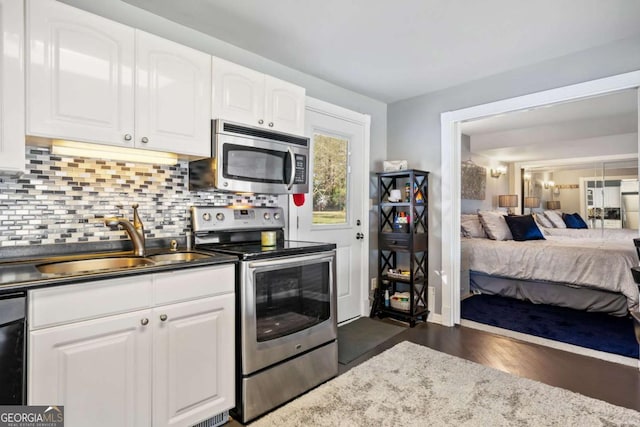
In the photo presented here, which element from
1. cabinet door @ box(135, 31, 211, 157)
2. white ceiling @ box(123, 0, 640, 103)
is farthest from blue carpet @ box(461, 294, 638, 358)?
cabinet door @ box(135, 31, 211, 157)

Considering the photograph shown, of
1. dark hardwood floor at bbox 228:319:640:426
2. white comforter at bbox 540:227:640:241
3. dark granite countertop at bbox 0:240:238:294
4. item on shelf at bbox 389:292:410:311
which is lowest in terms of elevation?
dark hardwood floor at bbox 228:319:640:426

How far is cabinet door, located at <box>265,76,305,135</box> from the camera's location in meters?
2.39

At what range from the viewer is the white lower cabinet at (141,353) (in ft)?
4.34

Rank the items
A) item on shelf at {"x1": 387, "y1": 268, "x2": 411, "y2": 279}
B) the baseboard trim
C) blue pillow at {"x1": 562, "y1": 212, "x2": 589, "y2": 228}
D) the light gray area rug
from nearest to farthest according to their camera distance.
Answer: the light gray area rug → the baseboard trim → item on shelf at {"x1": 387, "y1": 268, "x2": 411, "y2": 279} → blue pillow at {"x1": 562, "y1": 212, "x2": 589, "y2": 228}

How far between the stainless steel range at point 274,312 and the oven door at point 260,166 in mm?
331

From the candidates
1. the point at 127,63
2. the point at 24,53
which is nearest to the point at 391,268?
the point at 127,63

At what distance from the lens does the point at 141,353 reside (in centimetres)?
154

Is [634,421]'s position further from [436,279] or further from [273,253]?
[273,253]

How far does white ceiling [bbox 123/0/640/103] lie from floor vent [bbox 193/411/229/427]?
2329 millimetres

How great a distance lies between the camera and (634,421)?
73.5 inches

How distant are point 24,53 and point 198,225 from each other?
3.97 ft

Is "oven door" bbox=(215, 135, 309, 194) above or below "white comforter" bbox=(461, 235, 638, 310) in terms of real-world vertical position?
above

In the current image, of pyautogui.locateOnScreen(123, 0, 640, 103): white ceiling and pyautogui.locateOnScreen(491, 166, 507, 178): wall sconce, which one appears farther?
pyautogui.locateOnScreen(491, 166, 507, 178): wall sconce

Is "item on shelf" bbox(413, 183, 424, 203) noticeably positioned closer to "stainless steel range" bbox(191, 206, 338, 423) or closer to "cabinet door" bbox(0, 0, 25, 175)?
"stainless steel range" bbox(191, 206, 338, 423)
